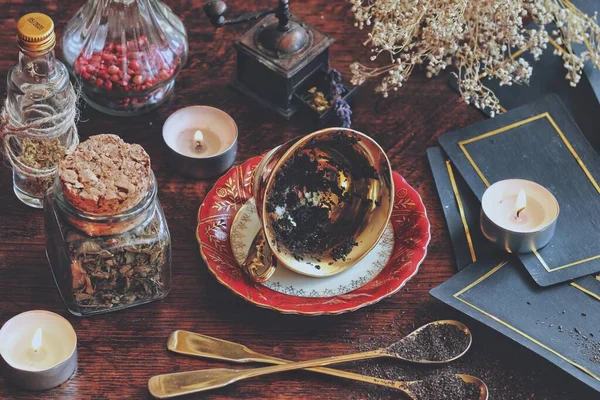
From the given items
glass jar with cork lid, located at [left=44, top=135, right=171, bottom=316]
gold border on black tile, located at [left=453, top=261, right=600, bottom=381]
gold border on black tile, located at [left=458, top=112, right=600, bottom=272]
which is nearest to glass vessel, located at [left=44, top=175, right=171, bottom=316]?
glass jar with cork lid, located at [left=44, top=135, right=171, bottom=316]

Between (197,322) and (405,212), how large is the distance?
1.16ft

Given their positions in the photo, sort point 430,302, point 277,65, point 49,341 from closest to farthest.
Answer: point 49,341 < point 430,302 < point 277,65

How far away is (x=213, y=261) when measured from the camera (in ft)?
4.29

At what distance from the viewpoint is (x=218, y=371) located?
1.22 metres

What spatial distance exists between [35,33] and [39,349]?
1.35ft

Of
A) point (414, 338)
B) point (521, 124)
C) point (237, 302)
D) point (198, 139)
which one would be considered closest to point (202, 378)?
point (237, 302)

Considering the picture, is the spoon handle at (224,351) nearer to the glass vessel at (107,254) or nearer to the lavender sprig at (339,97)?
the glass vessel at (107,254)

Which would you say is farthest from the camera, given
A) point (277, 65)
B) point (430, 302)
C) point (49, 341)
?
point (277, 65)

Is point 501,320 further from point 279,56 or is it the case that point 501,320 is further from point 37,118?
point 37,118

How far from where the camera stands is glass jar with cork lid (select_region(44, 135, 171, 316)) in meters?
1.16

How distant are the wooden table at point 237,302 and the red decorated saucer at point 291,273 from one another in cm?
3

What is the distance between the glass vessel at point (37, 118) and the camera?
1307mm

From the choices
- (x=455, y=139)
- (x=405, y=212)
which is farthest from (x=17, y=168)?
(x=455, y=139)

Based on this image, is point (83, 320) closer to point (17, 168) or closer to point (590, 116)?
point (17, 168)
